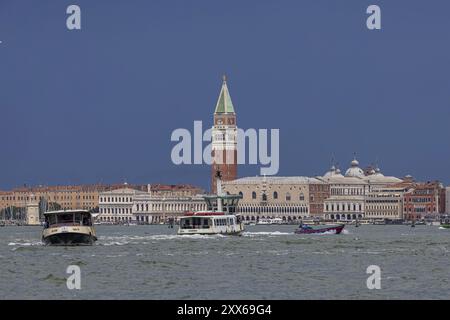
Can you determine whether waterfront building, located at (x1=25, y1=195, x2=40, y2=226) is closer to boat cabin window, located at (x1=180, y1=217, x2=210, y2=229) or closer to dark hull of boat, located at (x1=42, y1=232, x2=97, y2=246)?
boat cabin window, located at (x1=180, y1=217, x2=210, y2=229)

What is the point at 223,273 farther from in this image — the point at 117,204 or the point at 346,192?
the point at 117,204

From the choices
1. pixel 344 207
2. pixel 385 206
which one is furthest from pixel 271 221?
pixel 385 206

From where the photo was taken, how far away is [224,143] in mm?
184250

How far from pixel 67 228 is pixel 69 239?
805mm

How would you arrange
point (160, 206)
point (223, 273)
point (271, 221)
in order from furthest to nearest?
point (160, 206), point (271, 221), point (223, 273)

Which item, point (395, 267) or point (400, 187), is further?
point (400, 187)

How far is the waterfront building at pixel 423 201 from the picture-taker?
7254 inches

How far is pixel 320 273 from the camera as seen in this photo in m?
38.4

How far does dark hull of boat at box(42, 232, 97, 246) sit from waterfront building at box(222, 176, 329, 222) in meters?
127
